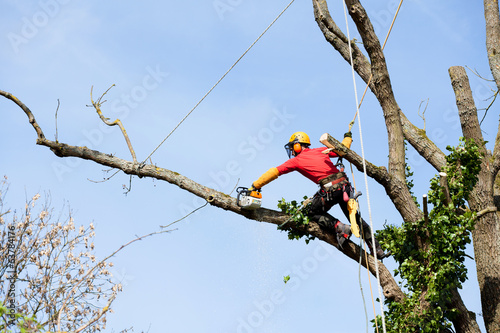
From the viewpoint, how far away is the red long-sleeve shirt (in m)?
7.60

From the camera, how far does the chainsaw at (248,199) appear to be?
24.7ft

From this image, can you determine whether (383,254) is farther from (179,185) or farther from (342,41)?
(342,41)

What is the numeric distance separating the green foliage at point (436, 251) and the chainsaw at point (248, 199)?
159 centimetres

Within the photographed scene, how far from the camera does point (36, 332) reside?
14.4 ft

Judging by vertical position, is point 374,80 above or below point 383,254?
above

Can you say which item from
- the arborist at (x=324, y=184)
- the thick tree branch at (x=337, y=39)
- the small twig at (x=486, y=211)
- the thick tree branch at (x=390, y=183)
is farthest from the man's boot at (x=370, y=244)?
the thick tree branch at (x=337, y=39)

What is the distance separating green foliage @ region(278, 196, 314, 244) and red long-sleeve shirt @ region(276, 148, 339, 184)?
0.33m

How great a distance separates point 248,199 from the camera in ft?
24.7

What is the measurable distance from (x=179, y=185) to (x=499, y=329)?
4322mm

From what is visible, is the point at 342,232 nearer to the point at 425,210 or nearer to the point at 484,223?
the point at 425,210

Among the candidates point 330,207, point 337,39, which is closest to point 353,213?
point 330,207

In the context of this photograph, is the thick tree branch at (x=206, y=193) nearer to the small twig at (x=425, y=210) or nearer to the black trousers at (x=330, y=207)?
the black trousers at (x=330, y=207)

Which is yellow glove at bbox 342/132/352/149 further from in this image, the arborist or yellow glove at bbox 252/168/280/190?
yellow glove at bbox 252/168/280/190

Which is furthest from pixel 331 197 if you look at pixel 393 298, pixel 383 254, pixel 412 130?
pixel 412 130
